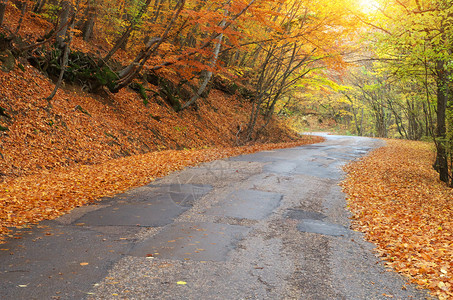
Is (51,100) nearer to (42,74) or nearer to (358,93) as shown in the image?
(42,74)

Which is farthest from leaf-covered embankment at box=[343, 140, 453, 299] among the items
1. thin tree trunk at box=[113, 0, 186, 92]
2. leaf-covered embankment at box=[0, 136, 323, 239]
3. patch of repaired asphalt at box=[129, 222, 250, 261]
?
thin tree trunk at box=[113, 0, 186, 92]

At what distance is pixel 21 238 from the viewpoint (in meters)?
5.32

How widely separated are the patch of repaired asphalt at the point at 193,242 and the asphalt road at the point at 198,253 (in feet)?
0.05

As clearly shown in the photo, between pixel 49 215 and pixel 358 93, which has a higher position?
pixel 358 93

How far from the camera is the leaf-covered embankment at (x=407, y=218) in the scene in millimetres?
5141

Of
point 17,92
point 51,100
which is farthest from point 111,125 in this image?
point 17,92

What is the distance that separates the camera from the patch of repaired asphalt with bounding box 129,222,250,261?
5.04 m

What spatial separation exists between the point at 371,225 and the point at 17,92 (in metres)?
11.0

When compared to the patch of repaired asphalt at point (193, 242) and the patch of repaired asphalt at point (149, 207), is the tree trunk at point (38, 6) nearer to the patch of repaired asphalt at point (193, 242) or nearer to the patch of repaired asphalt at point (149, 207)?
the patch of repaired asphalt at point (149, 207)

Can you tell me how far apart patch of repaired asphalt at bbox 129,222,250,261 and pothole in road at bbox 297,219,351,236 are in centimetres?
119

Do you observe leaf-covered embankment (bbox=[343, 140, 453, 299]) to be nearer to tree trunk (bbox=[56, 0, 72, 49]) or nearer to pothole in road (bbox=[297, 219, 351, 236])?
pothole in road (bbox=[297, 219, 351, 236])

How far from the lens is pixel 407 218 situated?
814 centimetres

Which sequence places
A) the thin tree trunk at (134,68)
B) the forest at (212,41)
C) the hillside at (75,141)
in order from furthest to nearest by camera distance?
the thin tree trunk at (134,68) < the forest at (212,41) < the hillside at (75,141)

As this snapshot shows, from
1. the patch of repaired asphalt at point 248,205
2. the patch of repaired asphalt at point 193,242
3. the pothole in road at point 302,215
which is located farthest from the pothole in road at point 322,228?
the patch of repaired asphalt at point 193,242
